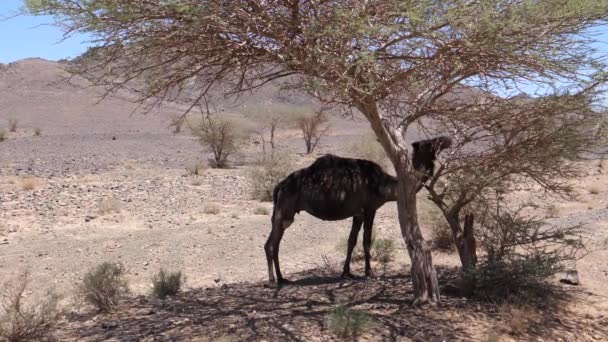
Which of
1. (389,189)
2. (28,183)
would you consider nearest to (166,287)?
(389,189)

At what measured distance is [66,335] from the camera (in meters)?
6.98

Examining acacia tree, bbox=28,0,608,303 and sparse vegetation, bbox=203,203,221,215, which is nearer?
acacia tree, bbox=28,0,608,303

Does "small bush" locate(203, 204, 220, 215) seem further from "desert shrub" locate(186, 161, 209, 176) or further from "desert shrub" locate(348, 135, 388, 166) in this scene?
"desert shrub" locate(348, 135, 388, 166)

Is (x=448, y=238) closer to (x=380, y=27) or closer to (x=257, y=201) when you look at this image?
(x=380, y=27)

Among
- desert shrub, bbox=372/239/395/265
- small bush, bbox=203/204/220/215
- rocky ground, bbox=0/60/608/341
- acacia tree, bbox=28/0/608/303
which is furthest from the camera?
small bush, bbox=203/204/220/215

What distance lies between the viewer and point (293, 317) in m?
7.16

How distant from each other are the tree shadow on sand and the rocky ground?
21 millimetres

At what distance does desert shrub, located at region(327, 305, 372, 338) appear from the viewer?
6348mm

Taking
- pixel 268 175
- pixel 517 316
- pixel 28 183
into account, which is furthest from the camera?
pixel 268 175

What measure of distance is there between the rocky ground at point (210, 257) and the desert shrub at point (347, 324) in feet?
0.51

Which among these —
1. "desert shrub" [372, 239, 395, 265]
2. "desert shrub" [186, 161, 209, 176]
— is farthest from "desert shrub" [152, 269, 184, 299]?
"desert shrub" [186, 161, 209, 176]

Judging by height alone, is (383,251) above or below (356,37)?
below

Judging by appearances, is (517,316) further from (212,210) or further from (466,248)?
(212,210)

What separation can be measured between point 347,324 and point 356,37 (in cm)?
290
